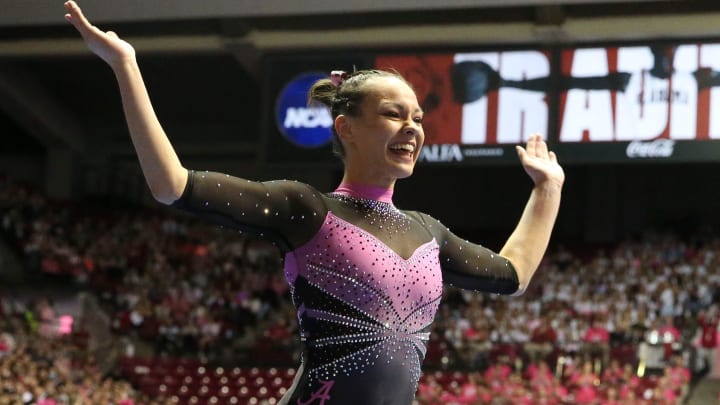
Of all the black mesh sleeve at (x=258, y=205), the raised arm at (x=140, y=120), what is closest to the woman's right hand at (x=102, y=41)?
the raised arm at (x=140, y=120)

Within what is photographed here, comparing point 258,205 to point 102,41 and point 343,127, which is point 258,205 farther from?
point 102,41

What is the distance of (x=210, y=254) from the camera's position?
62.9 feet

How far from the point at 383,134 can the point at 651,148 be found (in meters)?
11.6

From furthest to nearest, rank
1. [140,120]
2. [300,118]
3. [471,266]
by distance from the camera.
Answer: [300,118]
[471,266]
[140,120]

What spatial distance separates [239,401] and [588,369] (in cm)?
450

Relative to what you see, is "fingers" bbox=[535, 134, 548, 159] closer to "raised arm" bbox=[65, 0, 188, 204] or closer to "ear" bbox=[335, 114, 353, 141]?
"ear" bbox=[335, 114, 353, 141]

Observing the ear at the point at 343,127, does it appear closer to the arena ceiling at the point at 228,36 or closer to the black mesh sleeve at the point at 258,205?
the black mesh sleeve at the point at 258,205

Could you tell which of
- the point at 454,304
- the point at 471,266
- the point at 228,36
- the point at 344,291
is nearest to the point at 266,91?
the point at 228,36

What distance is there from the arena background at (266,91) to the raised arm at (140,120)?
11.7m

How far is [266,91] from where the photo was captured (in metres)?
15.0

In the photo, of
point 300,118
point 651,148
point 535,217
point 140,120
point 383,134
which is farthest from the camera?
point 300,118

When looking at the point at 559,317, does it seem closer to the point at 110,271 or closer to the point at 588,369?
the point at 588,369

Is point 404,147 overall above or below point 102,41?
below

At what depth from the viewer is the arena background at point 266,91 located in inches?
573
